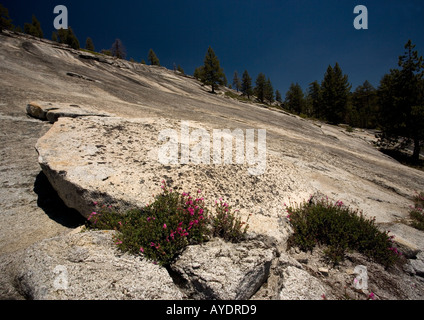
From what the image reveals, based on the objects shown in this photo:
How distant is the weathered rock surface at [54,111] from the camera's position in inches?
273

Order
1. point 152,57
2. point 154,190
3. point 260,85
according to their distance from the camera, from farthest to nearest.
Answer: point 152,57 → point 260,85 → point 154,190

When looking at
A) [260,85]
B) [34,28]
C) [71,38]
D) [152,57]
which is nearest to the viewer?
[71,38]

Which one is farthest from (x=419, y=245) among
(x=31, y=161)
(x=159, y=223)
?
(x=31, y=161)

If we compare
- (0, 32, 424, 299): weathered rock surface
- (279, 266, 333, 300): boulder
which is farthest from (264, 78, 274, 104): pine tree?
(279, 266, 333, 300): boulder

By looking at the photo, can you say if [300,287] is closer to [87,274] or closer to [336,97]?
[87,274]

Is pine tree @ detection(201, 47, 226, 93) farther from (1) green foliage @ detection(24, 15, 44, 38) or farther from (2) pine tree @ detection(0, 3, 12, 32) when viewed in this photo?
(1) green foliage @ detection(24, 15, 44, 38)

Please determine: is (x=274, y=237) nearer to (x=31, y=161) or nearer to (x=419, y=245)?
(x=419, y=245)

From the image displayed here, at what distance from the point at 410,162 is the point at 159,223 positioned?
3158 cm

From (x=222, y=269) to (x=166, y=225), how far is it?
4.22 feet

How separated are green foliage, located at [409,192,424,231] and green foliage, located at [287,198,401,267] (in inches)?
119

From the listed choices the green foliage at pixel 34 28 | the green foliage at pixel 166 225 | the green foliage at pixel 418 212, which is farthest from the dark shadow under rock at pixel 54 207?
the green foliage at pixel 34 28

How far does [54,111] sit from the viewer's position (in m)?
7.16

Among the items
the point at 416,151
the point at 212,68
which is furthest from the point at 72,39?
the point at 416,151

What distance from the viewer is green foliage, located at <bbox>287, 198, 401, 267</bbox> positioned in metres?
4.05
